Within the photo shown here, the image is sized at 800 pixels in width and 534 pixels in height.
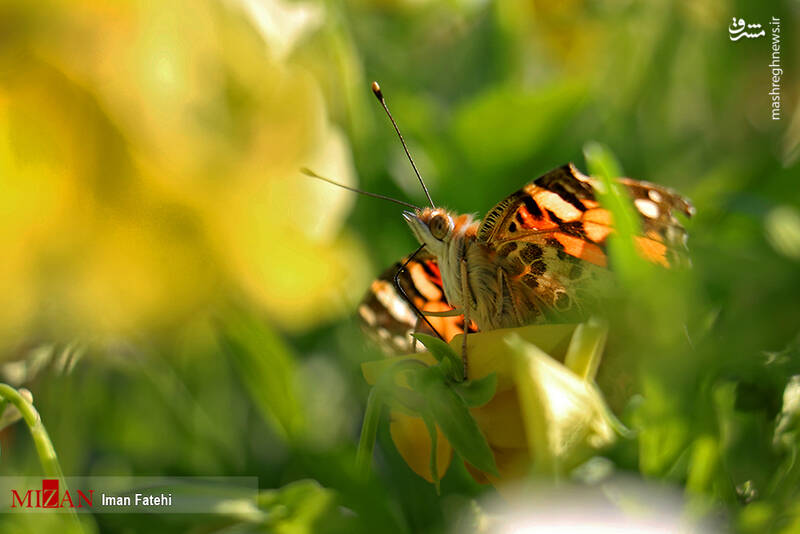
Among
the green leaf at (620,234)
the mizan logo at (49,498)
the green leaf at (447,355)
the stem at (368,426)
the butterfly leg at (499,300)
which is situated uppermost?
the green leaf at (620,234)

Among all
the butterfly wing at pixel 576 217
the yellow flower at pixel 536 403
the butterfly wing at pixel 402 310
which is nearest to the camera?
the yellow flower at pixel 536 403

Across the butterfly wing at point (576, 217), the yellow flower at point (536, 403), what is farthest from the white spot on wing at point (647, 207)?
the yellow flower at point (536, 403)

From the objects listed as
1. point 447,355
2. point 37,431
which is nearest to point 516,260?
point 447,355

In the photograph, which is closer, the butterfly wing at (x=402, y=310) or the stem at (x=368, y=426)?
the stem at (x=368, y=426)

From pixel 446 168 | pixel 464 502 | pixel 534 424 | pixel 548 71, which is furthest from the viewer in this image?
pixel 548 71

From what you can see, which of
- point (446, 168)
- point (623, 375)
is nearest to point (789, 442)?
point (623, 375)

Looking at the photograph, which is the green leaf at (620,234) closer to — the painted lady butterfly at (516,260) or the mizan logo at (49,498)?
the painted lady butterfly at (516,260)

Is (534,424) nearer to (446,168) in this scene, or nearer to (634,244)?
(634,244)
